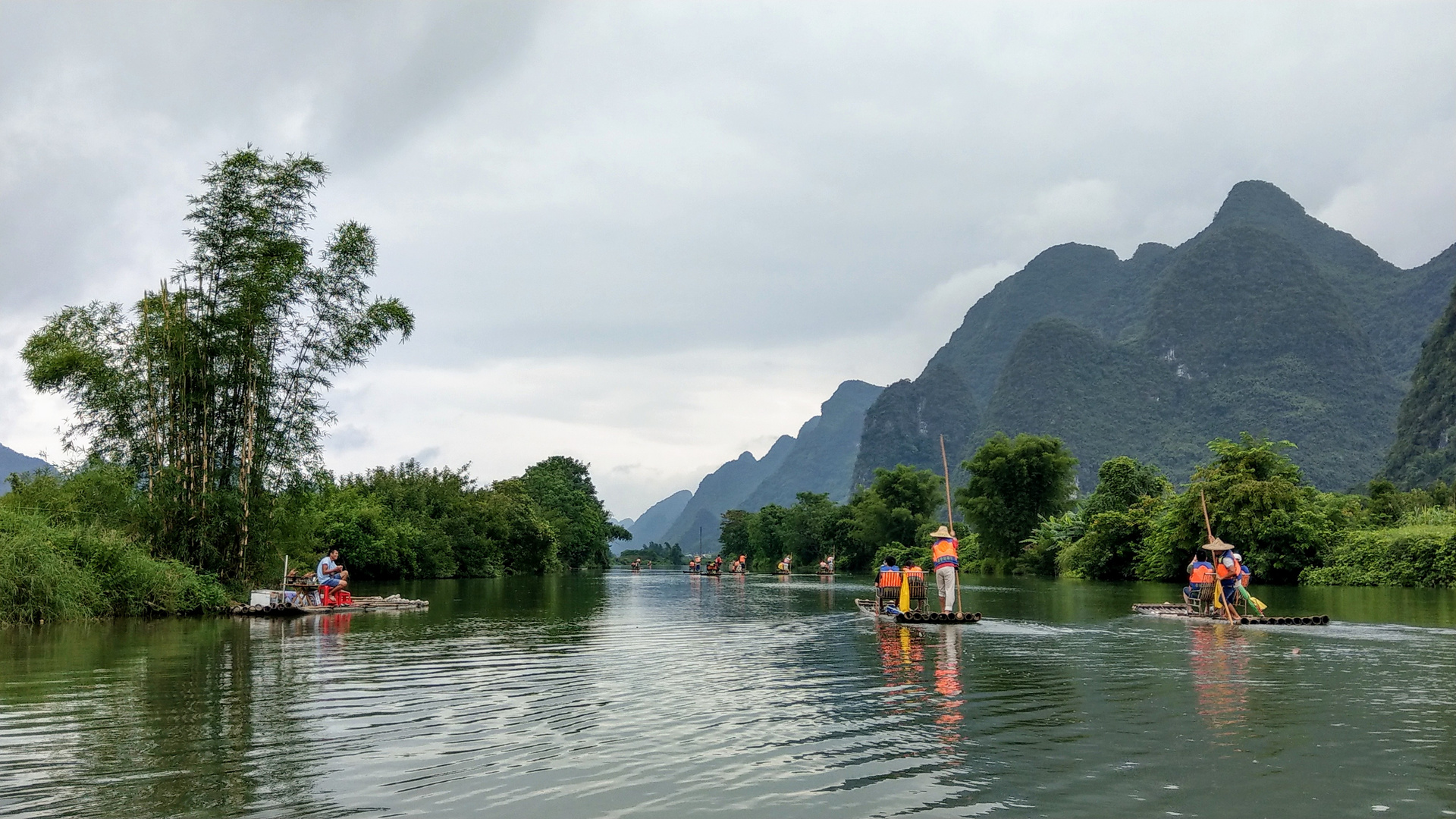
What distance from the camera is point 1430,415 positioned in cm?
10325

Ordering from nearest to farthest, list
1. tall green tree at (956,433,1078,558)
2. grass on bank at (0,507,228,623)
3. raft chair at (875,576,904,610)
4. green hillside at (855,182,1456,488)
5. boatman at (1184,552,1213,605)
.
A: grass on bank at (0,507,228,623)
boatman at (1184,552,1213,605)
raft chair at (875,576,904,610)
tall green tree at (956,433,1078,558)
green hillside at (855,182,1456,488)

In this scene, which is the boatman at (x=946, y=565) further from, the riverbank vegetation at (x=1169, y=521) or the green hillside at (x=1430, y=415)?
the green hillside at (x=1430, y=415)

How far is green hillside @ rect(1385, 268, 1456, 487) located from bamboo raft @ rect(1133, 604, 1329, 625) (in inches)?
3200

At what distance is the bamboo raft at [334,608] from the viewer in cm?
2720

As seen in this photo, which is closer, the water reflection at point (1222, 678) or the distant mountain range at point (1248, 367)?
the water reflection at point (1222, 678)

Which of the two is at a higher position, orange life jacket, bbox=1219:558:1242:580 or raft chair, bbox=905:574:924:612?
orange life jacket, bbox=1219:558:1242:580

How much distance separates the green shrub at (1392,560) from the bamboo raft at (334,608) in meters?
38.1

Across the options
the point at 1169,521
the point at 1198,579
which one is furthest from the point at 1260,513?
the point at 1198,579

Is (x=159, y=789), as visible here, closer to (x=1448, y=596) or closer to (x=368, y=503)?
(x=1448, y=596)

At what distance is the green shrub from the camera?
41.7 meters

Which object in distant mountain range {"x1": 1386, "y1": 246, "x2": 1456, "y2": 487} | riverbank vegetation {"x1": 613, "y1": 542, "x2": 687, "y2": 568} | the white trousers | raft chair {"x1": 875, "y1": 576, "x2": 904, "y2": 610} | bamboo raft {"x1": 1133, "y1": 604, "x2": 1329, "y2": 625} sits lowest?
riverbank vegetation {"x1": 613, "y1": 542, "x2": 687, "y2": 568}

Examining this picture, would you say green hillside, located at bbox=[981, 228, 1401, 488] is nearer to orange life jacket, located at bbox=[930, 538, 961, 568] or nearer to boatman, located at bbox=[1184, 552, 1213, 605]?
boatman, located at bbox=[1184, 552, 1213, 605]

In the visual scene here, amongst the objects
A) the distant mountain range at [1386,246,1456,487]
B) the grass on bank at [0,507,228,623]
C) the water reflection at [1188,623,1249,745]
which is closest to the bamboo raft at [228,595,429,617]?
the grass on bank at [0,507,228,623]

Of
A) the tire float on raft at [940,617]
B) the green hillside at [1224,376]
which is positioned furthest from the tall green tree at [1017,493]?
the green hillside at [1224,376]
